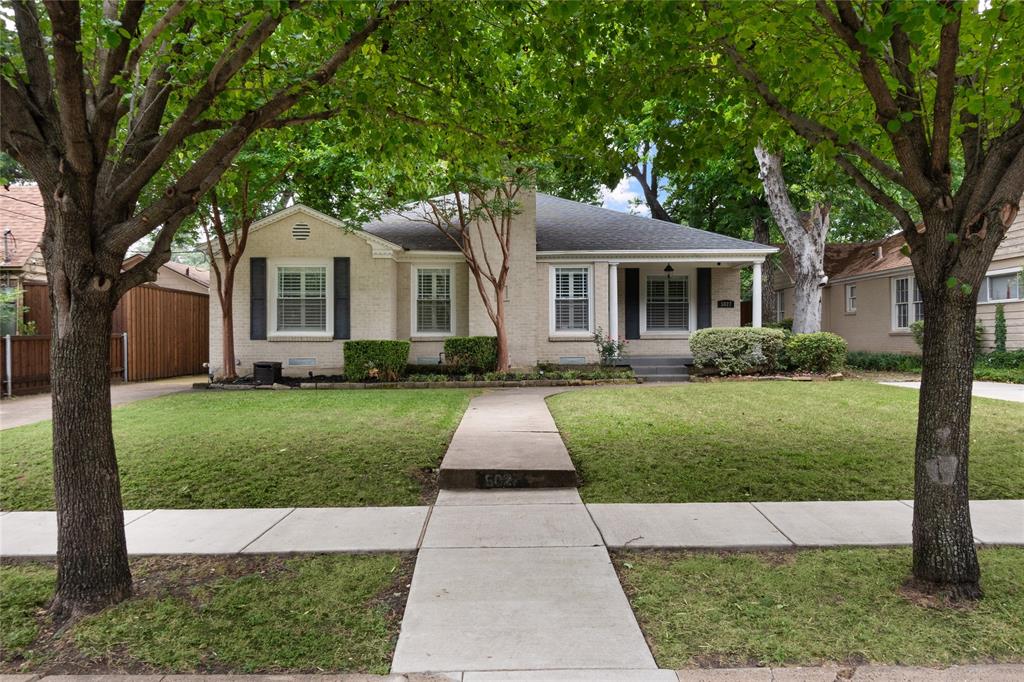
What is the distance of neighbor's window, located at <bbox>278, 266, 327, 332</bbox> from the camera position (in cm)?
1476

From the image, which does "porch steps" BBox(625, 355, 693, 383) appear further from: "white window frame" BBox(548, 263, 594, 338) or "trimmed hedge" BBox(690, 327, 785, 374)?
"white window frame" BBox(548, 263, 594, 338)

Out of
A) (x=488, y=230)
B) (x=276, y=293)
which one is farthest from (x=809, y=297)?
(x=276, y=293)

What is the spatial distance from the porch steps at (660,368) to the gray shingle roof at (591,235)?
10.3 ft

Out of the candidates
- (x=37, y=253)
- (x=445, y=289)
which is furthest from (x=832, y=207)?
(x=37, y=253)

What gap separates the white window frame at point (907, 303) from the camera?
17.9 metres

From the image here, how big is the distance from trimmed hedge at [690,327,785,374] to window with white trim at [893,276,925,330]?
714cm

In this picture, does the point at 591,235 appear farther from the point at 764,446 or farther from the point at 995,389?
the point at 764,446

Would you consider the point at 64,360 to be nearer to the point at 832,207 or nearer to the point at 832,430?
the point at 832,430

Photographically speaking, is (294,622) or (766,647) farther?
(294,622)

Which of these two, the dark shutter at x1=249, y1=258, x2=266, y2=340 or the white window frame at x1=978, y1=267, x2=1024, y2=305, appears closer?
the dark shutter at x1=249, y1=258, x2=266, y2=340

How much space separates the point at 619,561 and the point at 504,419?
16.1ft

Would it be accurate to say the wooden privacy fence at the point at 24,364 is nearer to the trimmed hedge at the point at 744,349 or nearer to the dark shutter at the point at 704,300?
the trimmed hedge at the point at 744,349

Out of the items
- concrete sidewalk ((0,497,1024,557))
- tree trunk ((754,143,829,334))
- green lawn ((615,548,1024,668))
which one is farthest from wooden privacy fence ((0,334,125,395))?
tree trunk ((754,143,829,334))

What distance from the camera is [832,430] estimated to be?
7.86 meters
